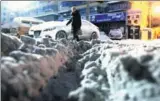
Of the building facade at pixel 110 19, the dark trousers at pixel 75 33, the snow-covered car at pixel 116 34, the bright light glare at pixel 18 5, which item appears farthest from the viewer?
the dark trousers at pixel 75 33

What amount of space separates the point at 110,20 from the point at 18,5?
3.10ft

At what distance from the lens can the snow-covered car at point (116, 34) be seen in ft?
10.1

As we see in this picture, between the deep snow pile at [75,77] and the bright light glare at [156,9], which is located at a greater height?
the bright light glare at [156,9]

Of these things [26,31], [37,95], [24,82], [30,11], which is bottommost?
[37,95]

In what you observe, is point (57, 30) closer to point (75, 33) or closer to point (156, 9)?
point (75, 33)

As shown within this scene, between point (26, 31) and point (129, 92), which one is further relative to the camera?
point (26, 31)

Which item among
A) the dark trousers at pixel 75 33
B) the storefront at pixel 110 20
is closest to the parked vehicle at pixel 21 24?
the storefront at pixel 110 20

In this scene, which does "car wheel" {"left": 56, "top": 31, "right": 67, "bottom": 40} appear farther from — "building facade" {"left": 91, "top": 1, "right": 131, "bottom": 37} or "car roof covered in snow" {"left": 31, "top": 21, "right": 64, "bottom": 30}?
"building facade" {"left": 91, "top": 1, "right": 131, "bottom": 37}

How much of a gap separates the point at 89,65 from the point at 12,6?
0.75 m

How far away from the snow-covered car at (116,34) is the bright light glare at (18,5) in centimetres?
95

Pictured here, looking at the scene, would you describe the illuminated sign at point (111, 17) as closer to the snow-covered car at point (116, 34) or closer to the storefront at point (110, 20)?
the storefront at point (110, 20)

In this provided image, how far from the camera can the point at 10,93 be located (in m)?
1.66

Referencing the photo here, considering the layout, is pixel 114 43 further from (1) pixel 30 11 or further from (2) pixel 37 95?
(2) pixel 37 95

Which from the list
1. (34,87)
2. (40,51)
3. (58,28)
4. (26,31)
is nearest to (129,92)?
(34,87)
